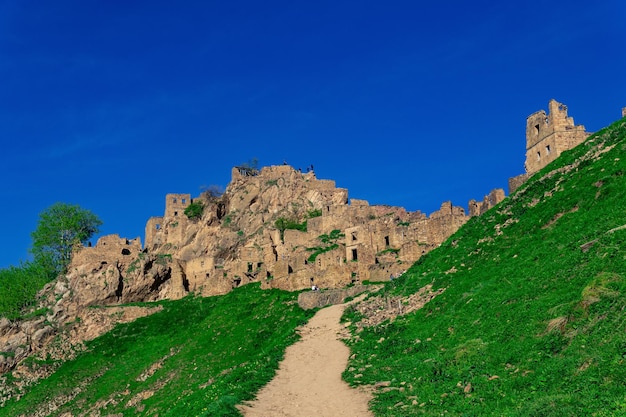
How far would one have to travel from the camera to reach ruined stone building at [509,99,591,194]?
49.4 m

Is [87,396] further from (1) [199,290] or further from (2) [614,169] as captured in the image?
(2) [614,169]

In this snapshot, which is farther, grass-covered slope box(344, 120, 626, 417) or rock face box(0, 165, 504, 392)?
rock face box(0, 165, 504, 392)

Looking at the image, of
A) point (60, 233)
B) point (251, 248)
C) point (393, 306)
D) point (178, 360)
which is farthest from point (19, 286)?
point (393, 306)

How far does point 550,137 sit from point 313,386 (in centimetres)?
3169

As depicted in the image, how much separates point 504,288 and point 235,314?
2985 centimetres

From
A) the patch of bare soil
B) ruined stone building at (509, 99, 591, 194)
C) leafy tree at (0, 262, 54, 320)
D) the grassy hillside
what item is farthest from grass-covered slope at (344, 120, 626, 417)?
leafy tree at (0, 262, 54, 320)

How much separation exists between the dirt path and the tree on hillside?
61.6 meters

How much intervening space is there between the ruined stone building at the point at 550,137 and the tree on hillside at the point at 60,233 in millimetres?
61917

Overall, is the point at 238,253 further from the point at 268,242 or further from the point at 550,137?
the point at 550,137

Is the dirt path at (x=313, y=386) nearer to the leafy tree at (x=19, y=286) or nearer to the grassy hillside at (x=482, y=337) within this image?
the grassy hillside at (x=482, y=337)

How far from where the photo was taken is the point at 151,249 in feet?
289

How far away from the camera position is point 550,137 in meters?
50.3

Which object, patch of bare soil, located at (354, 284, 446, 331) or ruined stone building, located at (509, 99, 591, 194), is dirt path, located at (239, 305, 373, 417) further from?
ruined stone building, located at (509, 99, 591, 194)

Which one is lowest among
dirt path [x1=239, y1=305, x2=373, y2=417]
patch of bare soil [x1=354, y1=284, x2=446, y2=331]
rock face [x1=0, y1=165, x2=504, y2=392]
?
dirt path [x1=239, y1=305, x2=373, y2=417]
